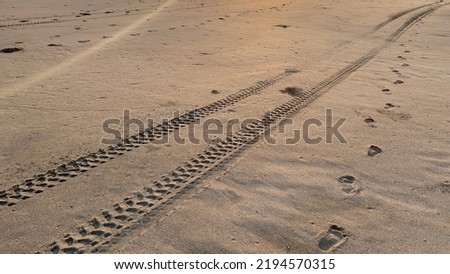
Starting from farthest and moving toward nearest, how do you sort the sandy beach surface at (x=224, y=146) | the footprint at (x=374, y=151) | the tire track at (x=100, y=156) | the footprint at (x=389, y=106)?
the footprint at (x=389, y=106) < the footprint at (x=374, y=151) < the tire track at (x=100, y=156) < the sandy beach surface at (x=224, y=146)

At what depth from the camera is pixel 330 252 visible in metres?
2.82

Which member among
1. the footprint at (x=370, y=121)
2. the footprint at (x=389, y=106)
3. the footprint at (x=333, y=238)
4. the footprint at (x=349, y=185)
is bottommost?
the footprint at (x=333, y=238)

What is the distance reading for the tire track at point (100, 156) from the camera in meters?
3.40

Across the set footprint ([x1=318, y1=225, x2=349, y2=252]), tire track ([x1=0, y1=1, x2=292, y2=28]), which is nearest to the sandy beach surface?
footprint ([x1=318, y1=225, x2=349, y2=252])

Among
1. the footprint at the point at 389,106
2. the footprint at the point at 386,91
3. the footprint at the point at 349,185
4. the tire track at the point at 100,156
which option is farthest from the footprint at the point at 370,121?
the tire track at the point at 100,156

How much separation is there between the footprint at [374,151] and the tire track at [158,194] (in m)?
1.09

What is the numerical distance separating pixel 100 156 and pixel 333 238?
7.44 feet

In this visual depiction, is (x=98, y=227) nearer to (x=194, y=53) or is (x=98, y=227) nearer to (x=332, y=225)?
(x=332, y=225)

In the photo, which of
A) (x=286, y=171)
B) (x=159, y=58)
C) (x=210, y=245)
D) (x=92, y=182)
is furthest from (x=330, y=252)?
(x=159, y=58)

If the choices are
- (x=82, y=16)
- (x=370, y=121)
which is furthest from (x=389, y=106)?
(x=82, y=16)

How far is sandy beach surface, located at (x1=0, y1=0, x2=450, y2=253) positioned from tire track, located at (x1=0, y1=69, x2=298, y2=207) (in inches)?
0.7

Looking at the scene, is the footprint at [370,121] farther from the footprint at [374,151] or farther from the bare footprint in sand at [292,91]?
the bare footprint in sand at [292,91]

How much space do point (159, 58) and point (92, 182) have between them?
4039 mm

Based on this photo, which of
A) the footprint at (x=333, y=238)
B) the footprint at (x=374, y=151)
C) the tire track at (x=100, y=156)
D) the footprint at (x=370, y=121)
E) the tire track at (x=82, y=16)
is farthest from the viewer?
the tire track at (x=82, y=16)
